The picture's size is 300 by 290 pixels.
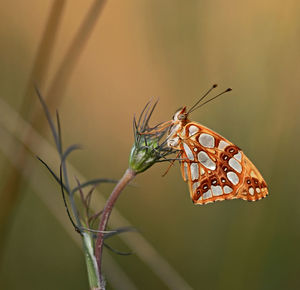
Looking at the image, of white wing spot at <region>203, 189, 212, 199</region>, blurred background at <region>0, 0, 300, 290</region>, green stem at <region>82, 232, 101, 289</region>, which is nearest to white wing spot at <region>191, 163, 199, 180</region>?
white wing spot at <region>203, 189, 212, 199</region>

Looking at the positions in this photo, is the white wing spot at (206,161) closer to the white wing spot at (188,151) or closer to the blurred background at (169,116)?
the white wing spot at (188,151)

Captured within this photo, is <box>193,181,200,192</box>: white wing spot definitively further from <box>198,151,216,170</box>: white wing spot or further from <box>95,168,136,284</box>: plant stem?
<box>95,168,136,284</box>: plant stem

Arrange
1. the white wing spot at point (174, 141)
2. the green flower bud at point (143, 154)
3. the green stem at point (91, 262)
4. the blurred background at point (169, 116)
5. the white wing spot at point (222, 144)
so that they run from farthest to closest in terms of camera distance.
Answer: the blurred background at point (169, 116), the white wing spot at point (222, 144), the white wing spot at point (174, 141), the green flower bud at point (143, 154), the green stem at point (91, 262)

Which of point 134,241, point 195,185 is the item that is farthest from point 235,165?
point 134,241

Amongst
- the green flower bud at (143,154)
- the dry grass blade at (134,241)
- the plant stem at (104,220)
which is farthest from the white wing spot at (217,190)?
the plant stem at (104,220)

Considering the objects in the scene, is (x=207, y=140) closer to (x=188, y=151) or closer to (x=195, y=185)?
(x=188, y=151)

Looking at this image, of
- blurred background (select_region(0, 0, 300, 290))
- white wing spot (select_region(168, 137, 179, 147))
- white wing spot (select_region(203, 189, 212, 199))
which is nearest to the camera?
white wing spot (select_region(168, 137, 179, 147))

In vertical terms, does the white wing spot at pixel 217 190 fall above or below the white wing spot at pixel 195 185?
below
